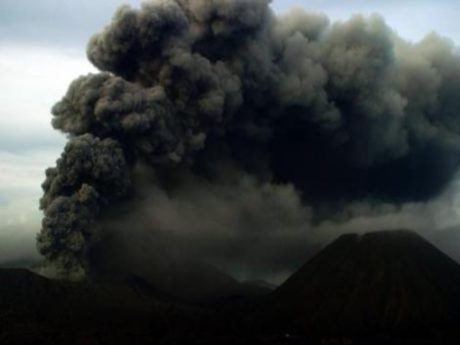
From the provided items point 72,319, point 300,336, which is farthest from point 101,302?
point 300,336

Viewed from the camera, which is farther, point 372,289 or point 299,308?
point 372,289

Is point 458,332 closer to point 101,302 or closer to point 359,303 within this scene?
point 359,303

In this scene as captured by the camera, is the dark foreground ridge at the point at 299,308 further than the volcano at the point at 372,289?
No

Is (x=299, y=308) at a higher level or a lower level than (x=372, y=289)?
lower

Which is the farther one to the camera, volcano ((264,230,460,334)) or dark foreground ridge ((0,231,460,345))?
volcano ((264,230,460,334))
